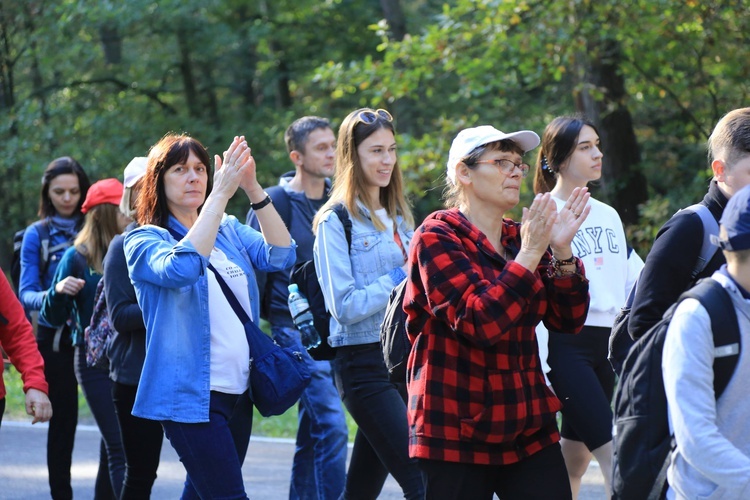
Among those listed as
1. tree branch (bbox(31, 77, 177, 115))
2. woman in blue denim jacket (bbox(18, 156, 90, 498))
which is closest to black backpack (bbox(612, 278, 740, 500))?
woman in blue denim jacket (bbox(18, 156, 90, 498))

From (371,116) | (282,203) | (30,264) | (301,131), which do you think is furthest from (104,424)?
(371,116)

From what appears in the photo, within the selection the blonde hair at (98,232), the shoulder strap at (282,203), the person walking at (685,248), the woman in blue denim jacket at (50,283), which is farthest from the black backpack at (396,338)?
the woman in blue denim jacket at (50,283)

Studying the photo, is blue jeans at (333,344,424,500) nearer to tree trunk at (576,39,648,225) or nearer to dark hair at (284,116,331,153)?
dark hair at (284,116,331,153)

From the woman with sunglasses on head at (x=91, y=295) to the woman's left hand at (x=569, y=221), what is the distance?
354 centimetres

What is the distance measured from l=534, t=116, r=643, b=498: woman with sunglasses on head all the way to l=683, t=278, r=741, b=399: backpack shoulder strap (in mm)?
2372

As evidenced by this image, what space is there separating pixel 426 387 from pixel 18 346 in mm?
2316

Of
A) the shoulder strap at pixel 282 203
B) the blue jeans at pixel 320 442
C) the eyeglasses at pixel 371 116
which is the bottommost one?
the blue jeans at pixel 320 442

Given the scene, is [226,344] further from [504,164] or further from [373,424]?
[504,164]

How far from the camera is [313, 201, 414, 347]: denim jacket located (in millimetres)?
5230

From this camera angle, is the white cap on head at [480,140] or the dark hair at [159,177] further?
the dark hair at [159,177]

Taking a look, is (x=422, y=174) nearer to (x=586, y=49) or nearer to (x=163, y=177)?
(x=586, y=49)

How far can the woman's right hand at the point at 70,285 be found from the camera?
6785 millimetres

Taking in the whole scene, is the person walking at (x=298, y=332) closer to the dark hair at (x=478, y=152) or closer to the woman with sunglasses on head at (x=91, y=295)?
the woman with sunglasses on head at (x=91, y=295)

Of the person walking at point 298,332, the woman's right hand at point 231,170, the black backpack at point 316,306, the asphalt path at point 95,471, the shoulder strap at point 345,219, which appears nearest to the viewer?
the woman's right hand at point 231,170
